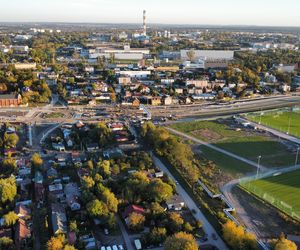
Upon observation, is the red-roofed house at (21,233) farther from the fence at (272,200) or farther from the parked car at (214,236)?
the fence at (272,200)

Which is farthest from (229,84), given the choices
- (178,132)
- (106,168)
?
(106,168)

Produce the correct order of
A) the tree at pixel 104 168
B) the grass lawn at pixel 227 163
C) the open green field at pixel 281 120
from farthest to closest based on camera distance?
1. the open green field at pixel 281 120
2. the grass lawn at pixel 227 163
3. the tree at pixel 104 168

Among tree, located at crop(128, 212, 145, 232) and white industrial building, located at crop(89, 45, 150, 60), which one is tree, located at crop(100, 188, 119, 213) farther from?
white industrial building, located at crop(89, 45, 150, 60)

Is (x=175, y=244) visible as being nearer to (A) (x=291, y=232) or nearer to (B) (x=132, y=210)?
(B) (x=132, y=210)

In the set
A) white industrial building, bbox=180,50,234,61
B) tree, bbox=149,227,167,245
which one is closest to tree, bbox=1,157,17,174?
tree, bbox=149,227,167,245

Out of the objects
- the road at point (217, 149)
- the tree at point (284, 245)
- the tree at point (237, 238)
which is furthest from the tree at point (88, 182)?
the road at point (217, 149)

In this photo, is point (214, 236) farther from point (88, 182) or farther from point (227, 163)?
point (227, 163)
